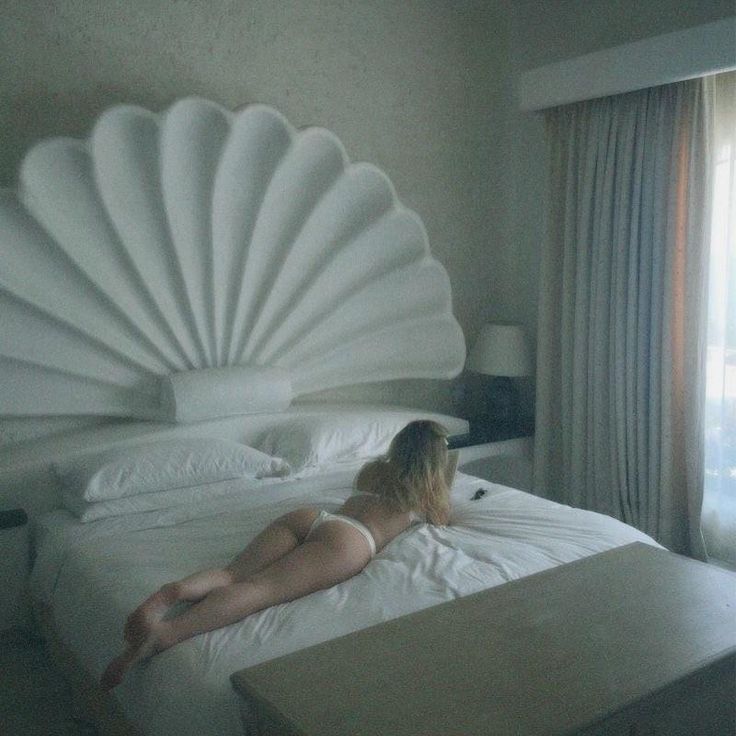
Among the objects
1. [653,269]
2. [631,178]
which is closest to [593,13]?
[631,178]

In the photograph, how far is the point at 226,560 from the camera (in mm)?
2072

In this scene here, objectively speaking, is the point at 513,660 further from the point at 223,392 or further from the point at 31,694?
the point at 223,392

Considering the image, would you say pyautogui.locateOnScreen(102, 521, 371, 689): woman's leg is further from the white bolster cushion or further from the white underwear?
the white bolster cushion

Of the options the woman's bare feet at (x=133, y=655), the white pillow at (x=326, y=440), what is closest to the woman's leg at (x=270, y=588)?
the woman's bare feet at (x=133, y=655)

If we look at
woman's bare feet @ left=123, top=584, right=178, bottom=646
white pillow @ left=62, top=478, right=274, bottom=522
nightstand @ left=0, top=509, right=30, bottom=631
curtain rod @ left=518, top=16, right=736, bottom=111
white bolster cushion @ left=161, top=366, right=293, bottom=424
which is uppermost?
curtain rod @ left=518, top=16, right=736, bottom=111

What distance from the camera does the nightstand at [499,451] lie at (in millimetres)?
3438

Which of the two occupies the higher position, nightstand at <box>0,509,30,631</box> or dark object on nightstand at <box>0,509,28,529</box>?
dark object on nightstand at <box>0,509,28,529</box>

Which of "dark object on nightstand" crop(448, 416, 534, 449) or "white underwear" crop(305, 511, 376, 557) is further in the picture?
"dark object on nightstand" crop(448, 416, 534, 449)

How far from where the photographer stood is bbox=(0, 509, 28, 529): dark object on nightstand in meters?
2.38

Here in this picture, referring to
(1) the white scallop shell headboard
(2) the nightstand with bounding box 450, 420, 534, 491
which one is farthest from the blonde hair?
(2) the nightstand with bounding box 450, 420, 534, 491

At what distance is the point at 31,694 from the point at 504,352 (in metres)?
2.38

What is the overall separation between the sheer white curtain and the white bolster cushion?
1.69 m

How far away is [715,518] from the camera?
10.0 ft

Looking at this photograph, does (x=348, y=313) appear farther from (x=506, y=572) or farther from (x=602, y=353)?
(x=506, y=572)
